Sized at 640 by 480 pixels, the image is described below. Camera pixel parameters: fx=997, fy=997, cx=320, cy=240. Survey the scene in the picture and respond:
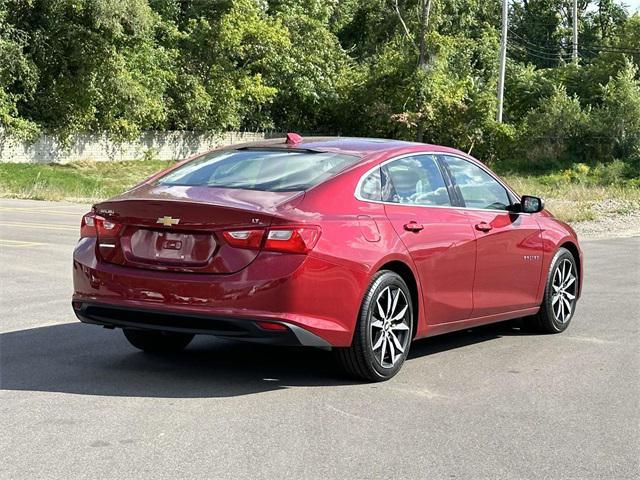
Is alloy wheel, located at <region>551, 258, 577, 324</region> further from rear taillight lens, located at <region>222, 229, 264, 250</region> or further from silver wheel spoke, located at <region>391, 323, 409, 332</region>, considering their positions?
rear taillight lens, located at <region>222, 229, 264, 250</region>

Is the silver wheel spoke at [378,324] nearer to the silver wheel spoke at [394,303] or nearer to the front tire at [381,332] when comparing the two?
the front tire at [381,332]

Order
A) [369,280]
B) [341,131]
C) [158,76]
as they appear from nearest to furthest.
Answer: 1. [369,280]
2. [158,76]
3. [341,131]

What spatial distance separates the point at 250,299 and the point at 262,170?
3.82 ft

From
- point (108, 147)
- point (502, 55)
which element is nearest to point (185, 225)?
point (108, 147)

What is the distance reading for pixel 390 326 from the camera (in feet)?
21.6

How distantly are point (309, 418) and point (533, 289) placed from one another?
3.27m

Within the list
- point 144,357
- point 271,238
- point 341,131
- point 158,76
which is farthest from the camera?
point 341,131

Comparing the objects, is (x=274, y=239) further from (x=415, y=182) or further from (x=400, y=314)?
(x=415, y=182)

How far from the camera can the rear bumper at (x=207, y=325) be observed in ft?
19.4

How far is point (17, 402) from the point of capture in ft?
18.9

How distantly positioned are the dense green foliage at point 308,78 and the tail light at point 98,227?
35.2 m

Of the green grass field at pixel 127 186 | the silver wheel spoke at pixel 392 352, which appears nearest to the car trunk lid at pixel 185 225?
the silver wheel spoke at pixel 392 352

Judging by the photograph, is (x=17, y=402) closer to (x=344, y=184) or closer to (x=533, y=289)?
(x=344, y=184)

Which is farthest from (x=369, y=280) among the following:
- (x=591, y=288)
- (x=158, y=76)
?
(x=158, y=76)
